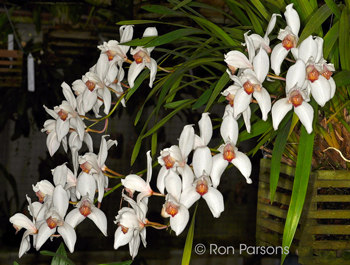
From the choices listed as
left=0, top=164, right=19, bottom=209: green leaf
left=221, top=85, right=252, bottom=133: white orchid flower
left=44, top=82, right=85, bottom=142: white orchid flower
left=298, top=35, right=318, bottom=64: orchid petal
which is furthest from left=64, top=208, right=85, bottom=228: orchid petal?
left=0, top=164, right=19, bottom=209: green leaf

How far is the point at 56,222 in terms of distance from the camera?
1.59 ft

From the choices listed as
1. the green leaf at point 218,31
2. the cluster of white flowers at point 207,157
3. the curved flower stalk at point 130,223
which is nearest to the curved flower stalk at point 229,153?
the cluster of white flowers at point 207,157

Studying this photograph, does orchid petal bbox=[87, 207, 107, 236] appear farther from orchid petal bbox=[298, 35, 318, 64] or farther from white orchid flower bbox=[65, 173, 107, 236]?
orchid petal bbox=[298, 35, 318, 64]

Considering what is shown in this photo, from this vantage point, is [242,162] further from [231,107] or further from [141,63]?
[141,63]

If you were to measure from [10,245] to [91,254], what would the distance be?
16.5 inches

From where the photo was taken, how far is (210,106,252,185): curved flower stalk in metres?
0.44

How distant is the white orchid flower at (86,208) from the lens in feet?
1.63

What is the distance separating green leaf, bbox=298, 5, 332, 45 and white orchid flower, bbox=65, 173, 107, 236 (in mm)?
314

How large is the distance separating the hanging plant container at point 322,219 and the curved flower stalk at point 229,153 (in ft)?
0.64

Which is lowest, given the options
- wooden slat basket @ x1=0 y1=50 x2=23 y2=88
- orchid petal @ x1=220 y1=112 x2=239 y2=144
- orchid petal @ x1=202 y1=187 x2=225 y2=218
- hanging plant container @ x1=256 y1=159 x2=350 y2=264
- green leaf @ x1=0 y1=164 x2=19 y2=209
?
green leaf @ x1=0 y1=164 x2=19 y2=209

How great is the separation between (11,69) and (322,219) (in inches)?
74.3

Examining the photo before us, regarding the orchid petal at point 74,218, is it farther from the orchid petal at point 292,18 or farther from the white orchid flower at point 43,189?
the orchid petal at point 292,18

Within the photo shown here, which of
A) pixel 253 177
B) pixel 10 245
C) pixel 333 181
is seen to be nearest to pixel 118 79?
pixel 333 181

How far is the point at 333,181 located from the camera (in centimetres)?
59
